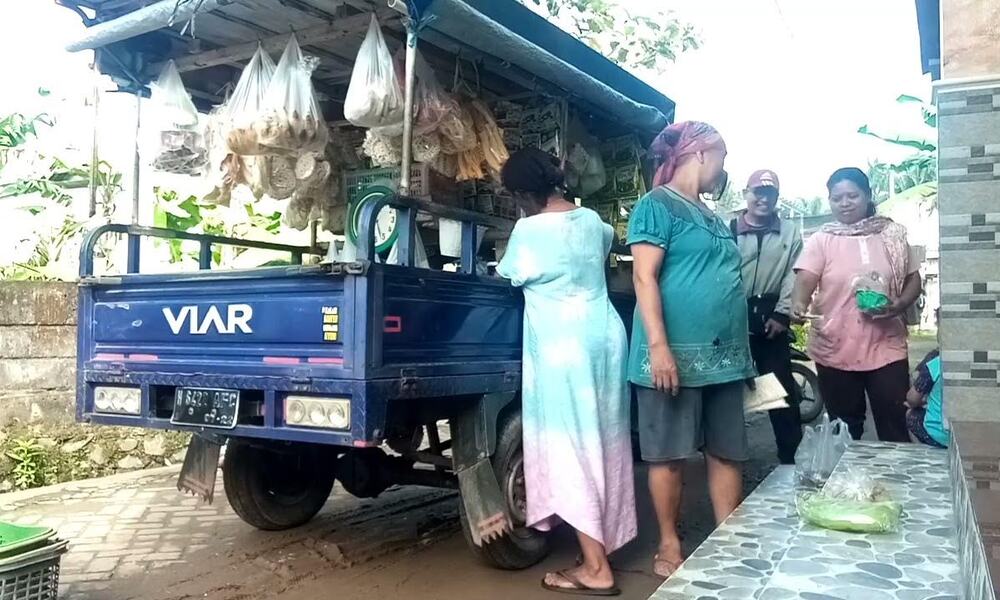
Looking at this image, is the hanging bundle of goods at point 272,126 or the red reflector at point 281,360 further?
the hanging bundle of goods at point 272,126

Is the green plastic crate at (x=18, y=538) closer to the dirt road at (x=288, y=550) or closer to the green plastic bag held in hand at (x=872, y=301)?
the dirt road at (x=288, y=550)

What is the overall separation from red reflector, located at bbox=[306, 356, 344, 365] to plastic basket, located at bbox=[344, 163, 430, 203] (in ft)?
5.07

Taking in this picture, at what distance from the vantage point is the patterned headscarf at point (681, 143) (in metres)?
3.33

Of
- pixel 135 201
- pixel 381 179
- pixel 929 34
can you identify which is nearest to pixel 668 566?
pixel 381 179

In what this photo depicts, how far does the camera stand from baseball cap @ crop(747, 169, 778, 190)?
177 inches

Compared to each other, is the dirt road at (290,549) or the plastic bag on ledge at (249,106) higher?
the plastic bag on ledge at (249,106)

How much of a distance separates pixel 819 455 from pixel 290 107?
8.72ft

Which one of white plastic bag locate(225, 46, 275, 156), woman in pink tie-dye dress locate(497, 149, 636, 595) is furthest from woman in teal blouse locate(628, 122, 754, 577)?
white plastic bag locate(225, 46, 275, 156)

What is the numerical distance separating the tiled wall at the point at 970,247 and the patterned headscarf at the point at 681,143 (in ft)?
3.51

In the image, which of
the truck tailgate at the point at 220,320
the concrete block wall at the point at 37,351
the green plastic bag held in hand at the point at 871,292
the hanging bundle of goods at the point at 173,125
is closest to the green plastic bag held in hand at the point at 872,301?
the green plastic bag held in hand at the point at 871,292

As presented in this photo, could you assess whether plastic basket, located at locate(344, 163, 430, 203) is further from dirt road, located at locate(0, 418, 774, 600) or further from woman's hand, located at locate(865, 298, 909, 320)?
woman's hand, located at locate(865, 298, 909, 320)

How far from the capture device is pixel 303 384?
3061 millimetres

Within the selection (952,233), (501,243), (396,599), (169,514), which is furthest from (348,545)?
(952,233)

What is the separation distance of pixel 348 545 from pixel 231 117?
2126 mm
